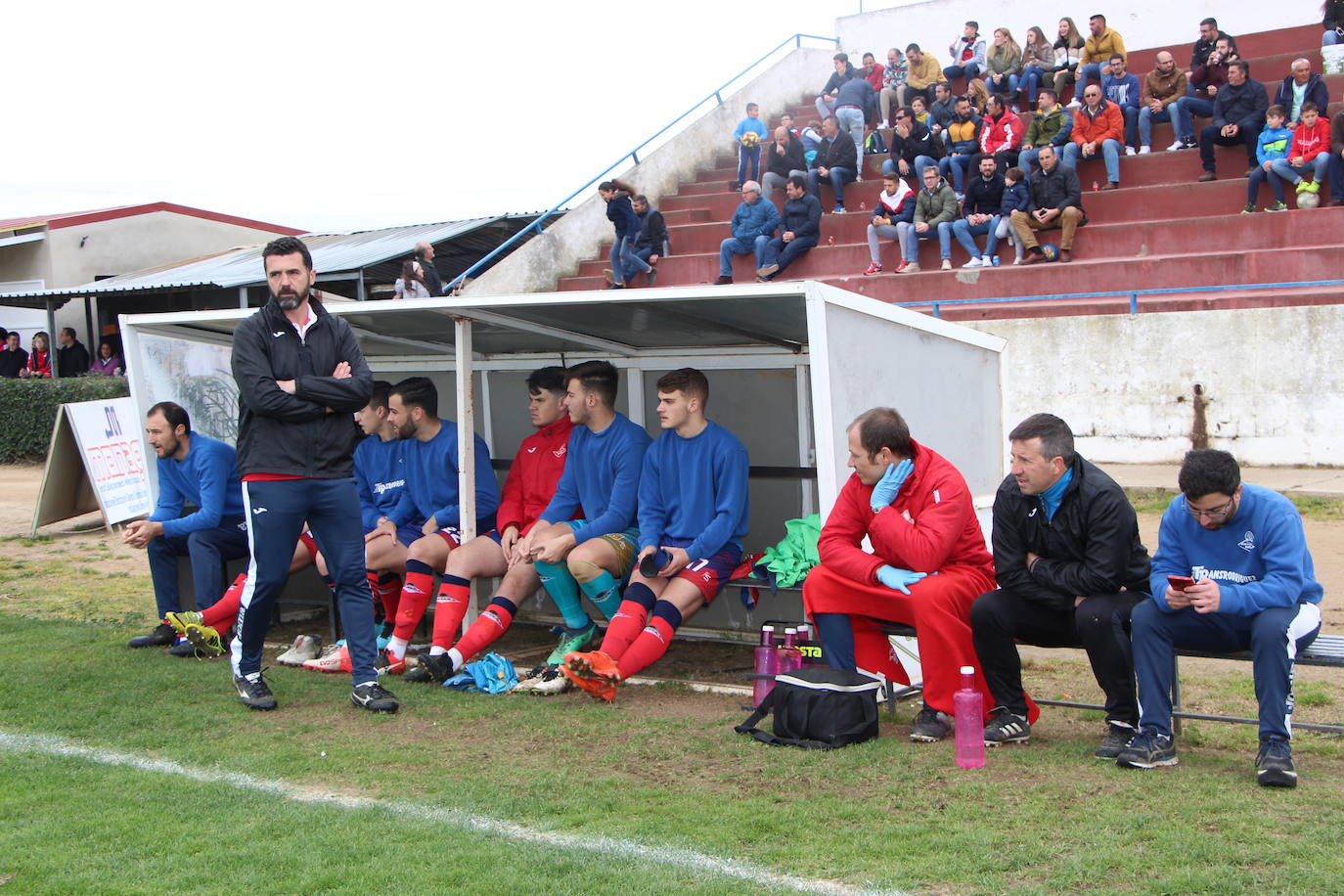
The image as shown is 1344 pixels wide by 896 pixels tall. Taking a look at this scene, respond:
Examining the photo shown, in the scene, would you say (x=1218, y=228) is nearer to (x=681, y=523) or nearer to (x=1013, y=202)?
(x=1013, y=202)

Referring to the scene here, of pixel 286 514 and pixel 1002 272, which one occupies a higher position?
pixel 1002 272

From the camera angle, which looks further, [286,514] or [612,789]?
[286,514]

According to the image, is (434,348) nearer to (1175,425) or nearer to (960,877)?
(960,877)

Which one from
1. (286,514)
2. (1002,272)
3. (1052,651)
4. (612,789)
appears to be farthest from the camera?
(1002,272)

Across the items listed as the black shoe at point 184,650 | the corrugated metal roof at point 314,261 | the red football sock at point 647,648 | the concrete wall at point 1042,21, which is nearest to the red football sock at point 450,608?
the red football sock at point 647,648

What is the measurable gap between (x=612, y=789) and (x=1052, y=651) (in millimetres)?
3012

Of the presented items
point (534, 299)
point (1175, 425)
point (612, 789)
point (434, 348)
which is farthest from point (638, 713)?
point (1175, 425)

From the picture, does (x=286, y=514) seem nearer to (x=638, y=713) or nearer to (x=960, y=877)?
(x=638, y=713)

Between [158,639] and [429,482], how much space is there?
5.41ft

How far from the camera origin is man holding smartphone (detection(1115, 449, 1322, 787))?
13.3 ft

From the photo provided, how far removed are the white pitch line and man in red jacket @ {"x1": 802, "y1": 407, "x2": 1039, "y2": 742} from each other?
1509 mm

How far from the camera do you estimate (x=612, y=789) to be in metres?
4.18

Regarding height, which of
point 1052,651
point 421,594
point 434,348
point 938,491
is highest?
point 434,348

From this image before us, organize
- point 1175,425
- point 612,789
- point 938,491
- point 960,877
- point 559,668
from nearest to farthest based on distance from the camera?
point 960,877, point 612,789, point 938,491, point 559,668, point 1175,425
